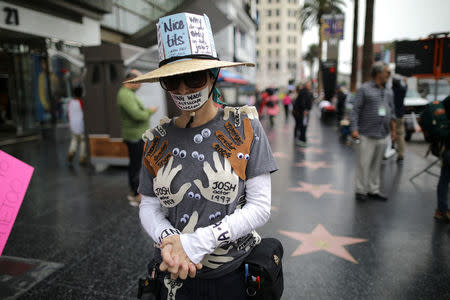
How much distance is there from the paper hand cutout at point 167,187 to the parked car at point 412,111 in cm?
1181

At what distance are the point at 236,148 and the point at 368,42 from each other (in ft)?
45.1

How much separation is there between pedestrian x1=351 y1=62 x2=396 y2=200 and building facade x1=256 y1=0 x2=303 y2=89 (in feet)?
275

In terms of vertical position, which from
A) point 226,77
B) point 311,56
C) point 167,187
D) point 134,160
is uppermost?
point 311,56

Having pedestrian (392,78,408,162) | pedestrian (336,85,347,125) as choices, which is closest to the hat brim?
pedestrian (392,78,408,162)

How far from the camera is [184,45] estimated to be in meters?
1.47

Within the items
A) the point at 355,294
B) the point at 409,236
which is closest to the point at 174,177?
the point at 355,294

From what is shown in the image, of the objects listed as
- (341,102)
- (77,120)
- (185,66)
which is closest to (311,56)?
(341,102)

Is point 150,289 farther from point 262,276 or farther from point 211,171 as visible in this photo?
point 211,171

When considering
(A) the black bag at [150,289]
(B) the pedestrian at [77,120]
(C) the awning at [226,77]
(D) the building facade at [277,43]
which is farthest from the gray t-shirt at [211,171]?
(D) the building facade at [277,43]

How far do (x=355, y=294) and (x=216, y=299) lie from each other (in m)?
1.95

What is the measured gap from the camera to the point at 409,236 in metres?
4.14

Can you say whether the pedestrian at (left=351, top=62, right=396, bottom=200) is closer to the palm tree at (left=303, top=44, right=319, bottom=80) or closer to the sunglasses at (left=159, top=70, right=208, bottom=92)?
the sunglasses at (left=159, top=70, right=208, bottom=92)

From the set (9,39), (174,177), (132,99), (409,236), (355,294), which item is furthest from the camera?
(9,39)

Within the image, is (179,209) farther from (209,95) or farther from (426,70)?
(426,70)
